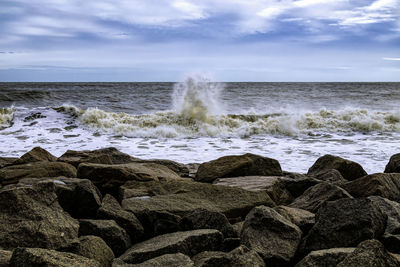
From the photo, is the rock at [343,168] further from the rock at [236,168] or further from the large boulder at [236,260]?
the large boulder at [236,260]

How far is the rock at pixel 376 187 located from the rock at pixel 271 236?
1444 millimetres

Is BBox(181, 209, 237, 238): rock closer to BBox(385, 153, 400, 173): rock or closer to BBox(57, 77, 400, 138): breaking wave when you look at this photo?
BBox(385, 153, 400, 173): rock

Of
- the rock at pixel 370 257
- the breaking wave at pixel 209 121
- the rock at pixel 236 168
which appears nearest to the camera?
the rock at pixel 370 257

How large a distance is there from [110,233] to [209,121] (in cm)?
892

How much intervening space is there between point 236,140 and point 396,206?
6.24 metres

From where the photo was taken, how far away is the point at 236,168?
4.52 m

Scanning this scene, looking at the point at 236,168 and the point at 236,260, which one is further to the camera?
the point at 236,168

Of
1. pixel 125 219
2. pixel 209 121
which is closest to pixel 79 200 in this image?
pixel 125 219

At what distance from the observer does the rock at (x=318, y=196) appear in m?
3.21

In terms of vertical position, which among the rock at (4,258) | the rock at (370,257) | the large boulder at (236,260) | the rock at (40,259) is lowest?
the large boulder at (236,260)

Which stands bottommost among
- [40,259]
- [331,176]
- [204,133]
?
[204,133]

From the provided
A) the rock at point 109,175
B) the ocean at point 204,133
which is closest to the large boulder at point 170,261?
the rock at point 109,175

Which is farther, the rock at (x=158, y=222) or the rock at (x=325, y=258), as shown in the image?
the rock at (x=158, y=222)

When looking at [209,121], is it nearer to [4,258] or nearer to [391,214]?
[391,214]
